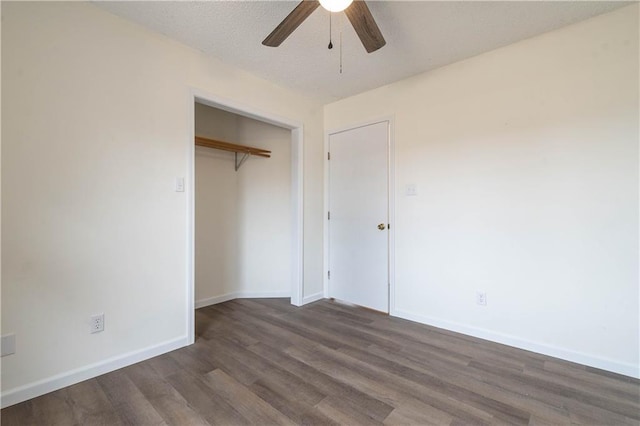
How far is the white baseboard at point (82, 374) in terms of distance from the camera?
1619 millimetres

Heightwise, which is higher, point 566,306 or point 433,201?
point 433,201

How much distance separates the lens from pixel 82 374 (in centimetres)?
185

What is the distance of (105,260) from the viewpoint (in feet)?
6.40

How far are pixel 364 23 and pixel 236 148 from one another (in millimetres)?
2177

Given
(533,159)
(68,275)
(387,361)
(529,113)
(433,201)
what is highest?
(529,113)

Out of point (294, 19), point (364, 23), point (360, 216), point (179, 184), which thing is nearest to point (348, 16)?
point (364, 23)

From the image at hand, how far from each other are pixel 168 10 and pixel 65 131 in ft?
3.47

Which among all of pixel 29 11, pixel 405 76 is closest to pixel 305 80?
pixel 405 76

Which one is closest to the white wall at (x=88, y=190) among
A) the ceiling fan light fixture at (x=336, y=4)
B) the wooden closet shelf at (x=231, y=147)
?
the wooden closet shelf at (x=231, y=147)

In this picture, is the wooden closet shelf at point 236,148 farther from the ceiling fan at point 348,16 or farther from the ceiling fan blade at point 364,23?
the ceiling fan blade at point 364,23

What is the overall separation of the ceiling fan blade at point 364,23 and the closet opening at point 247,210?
5.54ft

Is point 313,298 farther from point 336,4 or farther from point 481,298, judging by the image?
point 336,4

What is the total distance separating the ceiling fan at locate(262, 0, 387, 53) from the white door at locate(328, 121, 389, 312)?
1.44m

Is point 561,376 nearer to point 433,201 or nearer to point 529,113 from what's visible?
point 433,201
